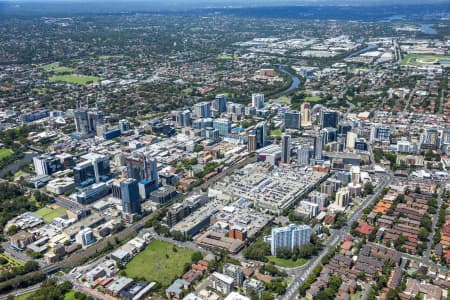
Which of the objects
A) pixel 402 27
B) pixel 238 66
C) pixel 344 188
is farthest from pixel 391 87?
pixel 402 27

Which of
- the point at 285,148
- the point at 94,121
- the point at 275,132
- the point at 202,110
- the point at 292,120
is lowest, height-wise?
the point at 275,132

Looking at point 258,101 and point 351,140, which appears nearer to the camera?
point 351,140

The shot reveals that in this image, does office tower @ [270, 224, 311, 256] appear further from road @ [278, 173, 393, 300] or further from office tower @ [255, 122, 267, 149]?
office tower @ [255, 122, 267, 149]

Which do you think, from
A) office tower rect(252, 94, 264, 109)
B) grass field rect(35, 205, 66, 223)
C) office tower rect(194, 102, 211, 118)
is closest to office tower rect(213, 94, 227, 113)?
office tower rect(194, 102, 211, 118)

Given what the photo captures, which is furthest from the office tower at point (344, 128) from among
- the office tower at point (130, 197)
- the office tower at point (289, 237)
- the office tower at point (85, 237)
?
the office tower at point (85, 237)

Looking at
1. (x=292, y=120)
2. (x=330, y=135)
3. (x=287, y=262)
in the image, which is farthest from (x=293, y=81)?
(x=287, y=262)

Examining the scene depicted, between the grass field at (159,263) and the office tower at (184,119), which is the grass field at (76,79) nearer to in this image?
the office tower at (184,119)

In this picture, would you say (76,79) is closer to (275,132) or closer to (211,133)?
(211,133)

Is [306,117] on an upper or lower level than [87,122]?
lower
